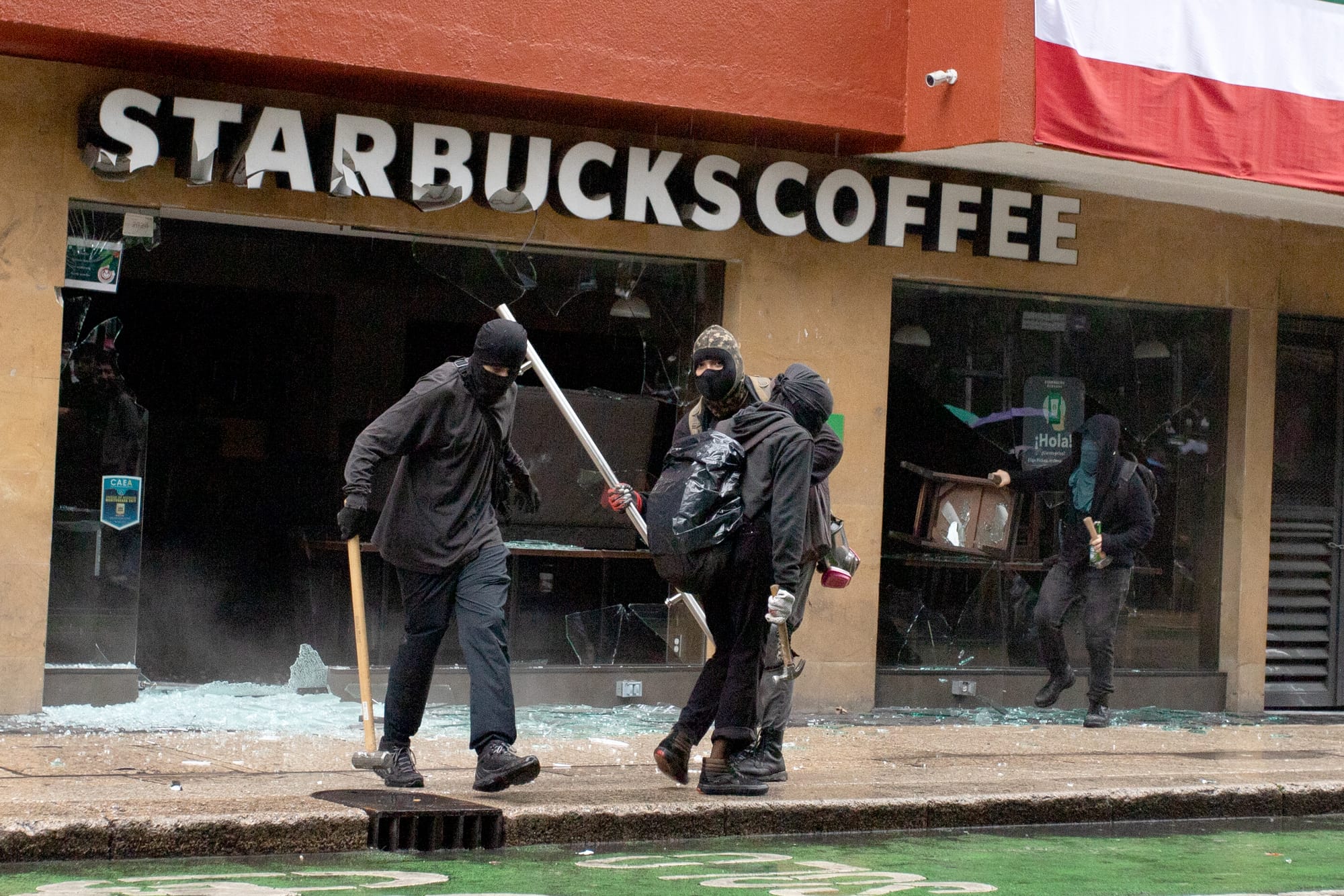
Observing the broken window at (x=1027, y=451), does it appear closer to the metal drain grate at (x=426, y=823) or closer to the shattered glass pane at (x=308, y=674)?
the shattered glass pane at (x=308, y=674)

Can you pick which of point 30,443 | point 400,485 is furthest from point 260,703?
point 400,485

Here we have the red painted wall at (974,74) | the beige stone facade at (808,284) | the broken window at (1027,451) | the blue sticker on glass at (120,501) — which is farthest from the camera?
the broken window at (1027,451)

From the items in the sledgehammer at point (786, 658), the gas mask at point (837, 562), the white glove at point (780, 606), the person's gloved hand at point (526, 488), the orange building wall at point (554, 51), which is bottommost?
the sledgehammer at point (786, 658)

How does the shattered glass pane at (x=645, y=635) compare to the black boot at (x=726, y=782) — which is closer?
the black boot at (x=726, y=782)

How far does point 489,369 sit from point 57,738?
2852mm

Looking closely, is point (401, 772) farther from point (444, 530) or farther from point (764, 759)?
point (764, 759)

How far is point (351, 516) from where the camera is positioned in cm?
673

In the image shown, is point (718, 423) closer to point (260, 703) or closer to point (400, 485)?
point (400, 485)

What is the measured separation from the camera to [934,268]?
10.9 meters

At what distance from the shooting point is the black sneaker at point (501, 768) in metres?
6.64

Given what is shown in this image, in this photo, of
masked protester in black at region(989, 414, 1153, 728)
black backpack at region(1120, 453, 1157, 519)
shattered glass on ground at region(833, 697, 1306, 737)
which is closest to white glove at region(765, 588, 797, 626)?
shattered glass on ground at region(833, 697, 1306, 737)

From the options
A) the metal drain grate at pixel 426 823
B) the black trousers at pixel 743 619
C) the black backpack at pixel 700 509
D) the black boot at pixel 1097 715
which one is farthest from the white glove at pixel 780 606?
the black boot at pixel 1097 715

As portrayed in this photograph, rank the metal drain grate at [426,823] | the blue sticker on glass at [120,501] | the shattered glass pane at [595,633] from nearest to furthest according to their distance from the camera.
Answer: the metal drain grate at [426,823]
the blue sticker on glass at [120,501]
the shattered glass pane at [595,633]

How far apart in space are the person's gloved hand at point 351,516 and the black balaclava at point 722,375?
150cm
